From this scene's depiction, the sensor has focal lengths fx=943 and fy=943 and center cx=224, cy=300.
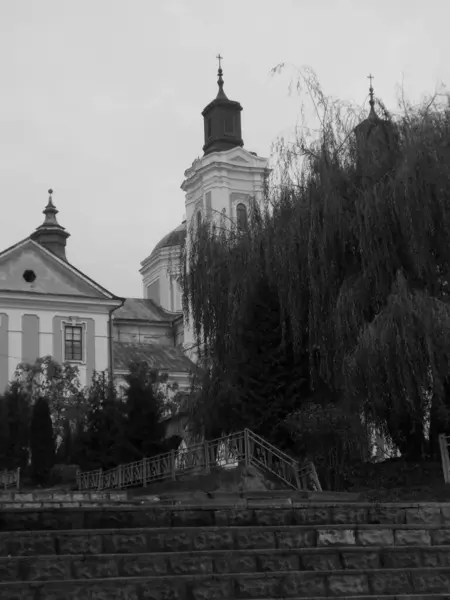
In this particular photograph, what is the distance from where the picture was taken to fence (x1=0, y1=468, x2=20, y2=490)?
24809 mm

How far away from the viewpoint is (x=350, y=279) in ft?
66.0

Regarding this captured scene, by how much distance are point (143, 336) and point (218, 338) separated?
1482 inches

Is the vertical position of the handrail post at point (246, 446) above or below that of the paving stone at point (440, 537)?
above

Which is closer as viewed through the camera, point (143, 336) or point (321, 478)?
point (321, 478)

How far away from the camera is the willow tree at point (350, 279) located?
18188 mm

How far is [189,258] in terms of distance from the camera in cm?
2444

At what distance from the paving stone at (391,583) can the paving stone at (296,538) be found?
3.41 ft

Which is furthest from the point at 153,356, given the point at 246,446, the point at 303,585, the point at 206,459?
the point at 303,585

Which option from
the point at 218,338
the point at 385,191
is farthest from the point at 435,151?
the point at 218,338

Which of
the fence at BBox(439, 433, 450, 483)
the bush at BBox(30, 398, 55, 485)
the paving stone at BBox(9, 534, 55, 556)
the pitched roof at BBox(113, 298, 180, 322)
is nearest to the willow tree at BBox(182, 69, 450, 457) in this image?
the fence at BBox(439, 433, 450, 483)

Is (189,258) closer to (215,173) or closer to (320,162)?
(320,162)

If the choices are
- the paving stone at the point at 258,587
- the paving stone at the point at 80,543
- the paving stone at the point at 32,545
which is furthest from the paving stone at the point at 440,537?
the paving stone at the point at 32,545

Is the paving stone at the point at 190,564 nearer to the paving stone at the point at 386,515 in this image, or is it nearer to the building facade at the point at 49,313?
the paving stone at the point at 386,515

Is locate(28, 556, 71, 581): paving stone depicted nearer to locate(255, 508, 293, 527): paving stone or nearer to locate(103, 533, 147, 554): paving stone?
locate(103, 533, 147, 554): paving stone
